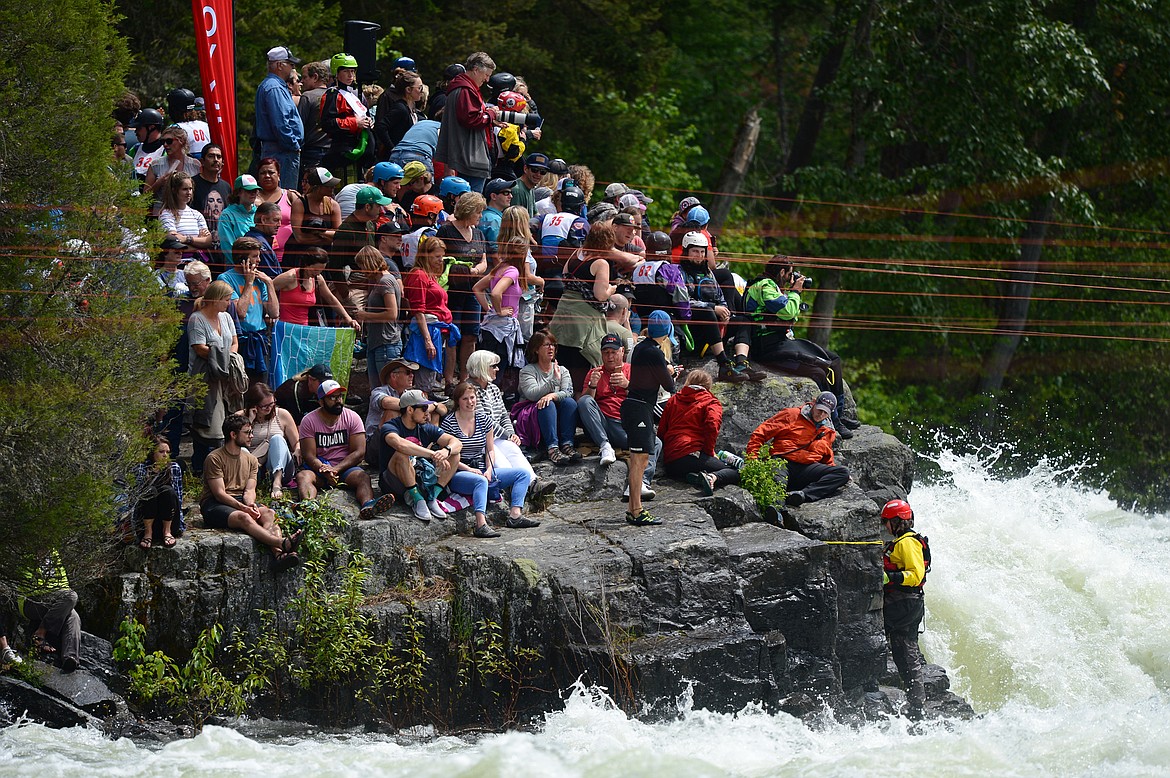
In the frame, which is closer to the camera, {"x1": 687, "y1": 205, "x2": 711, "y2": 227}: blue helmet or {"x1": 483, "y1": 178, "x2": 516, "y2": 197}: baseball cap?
{"x1": 483, "y1": 178, "x2": 516, "y2": 197}: baseball cap

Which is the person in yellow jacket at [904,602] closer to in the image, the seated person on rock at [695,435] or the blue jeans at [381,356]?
the seated person on rock at [695,435]

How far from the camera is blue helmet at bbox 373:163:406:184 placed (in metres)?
14.3

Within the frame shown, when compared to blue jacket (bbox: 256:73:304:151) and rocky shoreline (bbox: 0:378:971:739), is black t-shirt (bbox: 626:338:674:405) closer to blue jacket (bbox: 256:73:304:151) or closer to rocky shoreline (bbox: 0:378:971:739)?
rocky shoreline (bbox: 0:378:971:739)

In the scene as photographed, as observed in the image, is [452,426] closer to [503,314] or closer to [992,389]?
[503,314]

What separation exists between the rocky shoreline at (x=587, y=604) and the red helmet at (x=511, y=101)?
4.17 m

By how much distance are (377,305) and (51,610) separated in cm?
375

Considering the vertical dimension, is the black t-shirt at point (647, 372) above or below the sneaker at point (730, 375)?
above

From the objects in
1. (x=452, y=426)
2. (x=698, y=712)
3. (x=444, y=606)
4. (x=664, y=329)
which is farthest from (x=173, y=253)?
(x=698, y=712)

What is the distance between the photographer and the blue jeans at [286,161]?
14391 millimetres

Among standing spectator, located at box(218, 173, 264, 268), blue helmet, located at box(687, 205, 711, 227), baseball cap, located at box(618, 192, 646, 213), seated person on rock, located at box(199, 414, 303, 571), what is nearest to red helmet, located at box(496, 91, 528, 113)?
baseball cap, located at box(618, 192, 646, 213)

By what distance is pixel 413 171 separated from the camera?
14.4 m

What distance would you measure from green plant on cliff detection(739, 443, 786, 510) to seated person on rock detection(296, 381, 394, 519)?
3509 mm

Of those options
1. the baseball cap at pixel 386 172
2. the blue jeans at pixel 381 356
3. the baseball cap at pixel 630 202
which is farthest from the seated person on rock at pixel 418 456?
the baseball cap at pixel 630 202

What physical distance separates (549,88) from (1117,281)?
10.3 metres
